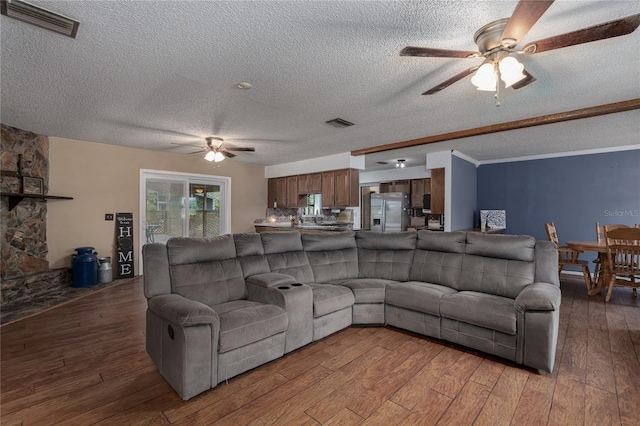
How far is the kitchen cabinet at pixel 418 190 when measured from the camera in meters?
7.58

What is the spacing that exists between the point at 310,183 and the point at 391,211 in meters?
2.40

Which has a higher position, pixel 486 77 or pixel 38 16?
pixel 38 16

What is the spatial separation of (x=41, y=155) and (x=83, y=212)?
3.45ft

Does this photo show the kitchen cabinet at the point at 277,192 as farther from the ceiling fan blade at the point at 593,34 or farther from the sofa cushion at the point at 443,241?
the ceiling fan blade at the point at 593,34

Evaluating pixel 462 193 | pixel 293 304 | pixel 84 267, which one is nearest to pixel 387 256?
pixel 293 304

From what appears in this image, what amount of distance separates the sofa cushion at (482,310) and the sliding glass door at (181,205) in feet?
15.1

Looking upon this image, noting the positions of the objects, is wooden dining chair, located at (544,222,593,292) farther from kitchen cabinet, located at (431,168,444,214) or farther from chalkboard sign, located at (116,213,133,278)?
chalkboard sign, located at (116,213,133,278)

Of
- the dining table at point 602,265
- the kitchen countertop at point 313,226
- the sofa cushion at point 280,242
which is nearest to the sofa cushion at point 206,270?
the sofa cushion at point 280,242

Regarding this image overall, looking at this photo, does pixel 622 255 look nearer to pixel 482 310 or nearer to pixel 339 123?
pixel 482 310

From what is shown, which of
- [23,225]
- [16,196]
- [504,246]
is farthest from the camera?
[23,225]

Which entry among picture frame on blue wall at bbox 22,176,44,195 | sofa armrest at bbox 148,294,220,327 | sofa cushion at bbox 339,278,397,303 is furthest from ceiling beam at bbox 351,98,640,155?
picture frame on blue wall at bbox 22,176,44,195

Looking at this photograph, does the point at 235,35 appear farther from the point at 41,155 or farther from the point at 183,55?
the point at 41,155

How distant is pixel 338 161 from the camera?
249 inches

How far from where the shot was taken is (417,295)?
3.02 m
